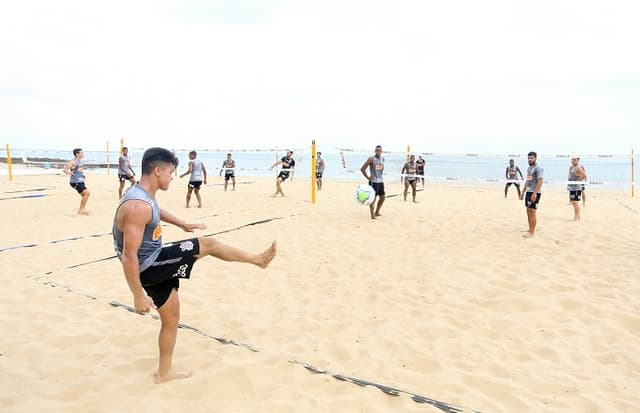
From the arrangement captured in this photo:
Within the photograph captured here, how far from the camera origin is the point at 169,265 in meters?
2.66

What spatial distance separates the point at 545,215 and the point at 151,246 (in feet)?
31.7

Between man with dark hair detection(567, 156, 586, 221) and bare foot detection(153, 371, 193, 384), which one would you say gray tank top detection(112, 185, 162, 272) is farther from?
man with dark hair detection(567, 156, 586, 221)

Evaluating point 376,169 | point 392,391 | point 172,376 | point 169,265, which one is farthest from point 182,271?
point 376,169

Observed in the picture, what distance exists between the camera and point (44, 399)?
8.69 ft

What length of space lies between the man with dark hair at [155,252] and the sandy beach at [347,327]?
1.57 feet

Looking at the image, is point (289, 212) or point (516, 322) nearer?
point (516, 322)

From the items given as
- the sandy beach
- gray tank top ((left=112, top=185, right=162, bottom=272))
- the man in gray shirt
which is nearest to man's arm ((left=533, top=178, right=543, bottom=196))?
the man in gray shirt

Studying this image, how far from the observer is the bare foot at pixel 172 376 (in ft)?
9.28

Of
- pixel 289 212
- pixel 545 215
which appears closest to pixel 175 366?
pixel 289 212

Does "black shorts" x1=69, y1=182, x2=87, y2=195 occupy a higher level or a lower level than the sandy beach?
higher

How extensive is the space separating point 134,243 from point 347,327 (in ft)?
6.73

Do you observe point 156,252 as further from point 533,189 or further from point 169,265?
point 533,189

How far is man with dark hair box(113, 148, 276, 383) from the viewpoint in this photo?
2477 millimetres

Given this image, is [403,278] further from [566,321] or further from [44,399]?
[44,399]
